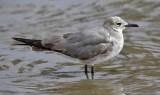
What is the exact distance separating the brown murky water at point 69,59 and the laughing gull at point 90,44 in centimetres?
33

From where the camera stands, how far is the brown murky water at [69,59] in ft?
22.2

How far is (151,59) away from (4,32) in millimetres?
3943

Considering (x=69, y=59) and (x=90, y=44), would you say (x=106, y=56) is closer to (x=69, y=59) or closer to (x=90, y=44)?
(x=90, y=44)

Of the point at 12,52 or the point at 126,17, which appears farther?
the point at 126,17

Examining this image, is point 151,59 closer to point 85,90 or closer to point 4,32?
point 85,90

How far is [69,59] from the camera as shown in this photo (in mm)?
8266

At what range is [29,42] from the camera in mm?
7680

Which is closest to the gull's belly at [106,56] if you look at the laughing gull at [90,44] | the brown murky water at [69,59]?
the laughing gull at [90,44]

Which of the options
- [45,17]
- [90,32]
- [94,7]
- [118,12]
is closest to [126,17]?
[118,12]

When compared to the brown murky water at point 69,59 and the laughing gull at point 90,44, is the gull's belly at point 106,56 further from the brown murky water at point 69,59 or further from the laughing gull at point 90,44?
the brown murky water at point 69,59

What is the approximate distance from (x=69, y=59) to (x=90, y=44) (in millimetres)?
990

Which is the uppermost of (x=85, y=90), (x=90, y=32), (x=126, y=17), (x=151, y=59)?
(x=126, y=17)

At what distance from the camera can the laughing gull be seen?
734 cm

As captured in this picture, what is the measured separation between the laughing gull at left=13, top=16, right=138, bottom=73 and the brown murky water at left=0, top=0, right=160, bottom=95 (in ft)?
1.07
